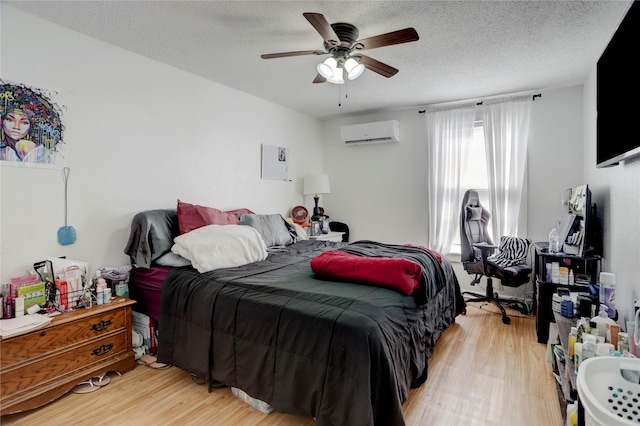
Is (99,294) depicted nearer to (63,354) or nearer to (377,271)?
(63,354)

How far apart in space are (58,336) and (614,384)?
8.86 feet

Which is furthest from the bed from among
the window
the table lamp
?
the table lamp

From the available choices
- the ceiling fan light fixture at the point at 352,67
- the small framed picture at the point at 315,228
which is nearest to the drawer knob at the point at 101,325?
the ceiling fan light fixture at the point at 352,67

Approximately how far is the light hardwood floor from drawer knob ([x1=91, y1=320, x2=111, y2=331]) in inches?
14.8

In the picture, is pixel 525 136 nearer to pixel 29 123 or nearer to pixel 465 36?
pixel 465 36

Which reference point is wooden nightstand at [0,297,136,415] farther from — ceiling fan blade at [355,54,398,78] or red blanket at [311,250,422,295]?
ceiling fan blade at [355,54,398,78]

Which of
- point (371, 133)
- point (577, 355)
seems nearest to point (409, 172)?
point (371, 133)

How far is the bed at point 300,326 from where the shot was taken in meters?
1.44

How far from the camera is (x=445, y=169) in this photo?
13.7 feet

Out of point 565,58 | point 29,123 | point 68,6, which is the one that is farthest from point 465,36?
point 29,123

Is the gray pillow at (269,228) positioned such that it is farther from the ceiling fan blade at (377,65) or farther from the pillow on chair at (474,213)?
the pillow on chair at (474,213)

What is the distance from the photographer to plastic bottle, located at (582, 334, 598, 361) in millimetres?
1437

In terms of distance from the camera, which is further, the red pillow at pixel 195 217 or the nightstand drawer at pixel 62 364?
the red pillow at pixel 195 217

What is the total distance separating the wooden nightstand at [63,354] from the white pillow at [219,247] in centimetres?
56
